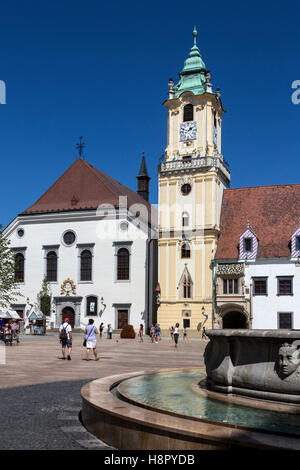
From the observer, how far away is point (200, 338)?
140ft

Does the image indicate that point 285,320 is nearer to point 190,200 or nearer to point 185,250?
point 185,250

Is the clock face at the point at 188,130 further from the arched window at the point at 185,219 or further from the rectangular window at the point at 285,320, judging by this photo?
the rectangular window at the point at 285,320

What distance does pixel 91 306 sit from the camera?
48406mm

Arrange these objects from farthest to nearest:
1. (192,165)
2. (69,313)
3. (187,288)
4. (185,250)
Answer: (69,313) < (192,165) < (185,250) < (187,288)

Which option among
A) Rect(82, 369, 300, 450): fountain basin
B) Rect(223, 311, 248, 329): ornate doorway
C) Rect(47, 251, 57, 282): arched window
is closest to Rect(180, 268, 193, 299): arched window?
Rect(223, 311, 248, 329): ornate doorway

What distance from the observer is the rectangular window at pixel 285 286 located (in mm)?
42031

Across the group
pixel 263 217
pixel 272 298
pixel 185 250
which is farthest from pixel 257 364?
pixel 263 217

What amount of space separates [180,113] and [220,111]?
173 inches

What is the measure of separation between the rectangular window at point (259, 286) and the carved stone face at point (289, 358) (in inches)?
1435

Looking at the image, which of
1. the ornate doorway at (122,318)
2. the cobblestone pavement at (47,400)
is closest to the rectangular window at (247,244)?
the ornate doorway at (122,318)

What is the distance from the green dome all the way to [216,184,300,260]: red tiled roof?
10210mm

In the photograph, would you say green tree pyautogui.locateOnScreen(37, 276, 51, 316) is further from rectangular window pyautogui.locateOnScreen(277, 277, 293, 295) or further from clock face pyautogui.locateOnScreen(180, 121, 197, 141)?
rectangular window pyautogui.locateOnScreen(277, 277, 293, 295)

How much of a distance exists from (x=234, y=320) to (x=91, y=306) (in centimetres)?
1334
